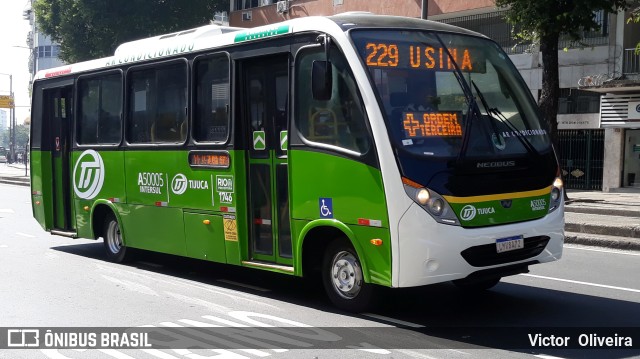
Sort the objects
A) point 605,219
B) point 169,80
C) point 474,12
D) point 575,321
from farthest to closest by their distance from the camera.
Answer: point 474,12 < point 605,219 < point 169,80 < point 575,321

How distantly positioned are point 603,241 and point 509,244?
7035mm

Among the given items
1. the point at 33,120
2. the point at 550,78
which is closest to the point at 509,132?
the point at 33,120

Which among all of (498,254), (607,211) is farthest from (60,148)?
(607,211)

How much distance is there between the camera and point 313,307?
27.5 feet

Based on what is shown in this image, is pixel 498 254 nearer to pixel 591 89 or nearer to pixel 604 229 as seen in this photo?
pixel 604 229

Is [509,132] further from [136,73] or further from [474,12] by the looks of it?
[474,12]

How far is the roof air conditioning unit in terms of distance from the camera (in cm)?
3303

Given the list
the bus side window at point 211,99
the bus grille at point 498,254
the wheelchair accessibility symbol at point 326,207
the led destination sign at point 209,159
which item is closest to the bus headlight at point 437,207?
the bus grille at point 498,254

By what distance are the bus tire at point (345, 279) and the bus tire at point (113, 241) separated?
4.88 m

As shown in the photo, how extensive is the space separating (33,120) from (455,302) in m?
8.64

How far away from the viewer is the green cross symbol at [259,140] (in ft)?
29.2

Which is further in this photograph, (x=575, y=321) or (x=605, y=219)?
(x=605, y=219)

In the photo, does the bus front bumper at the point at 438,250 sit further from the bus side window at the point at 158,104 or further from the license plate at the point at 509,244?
the bus side window at the point at 158,104

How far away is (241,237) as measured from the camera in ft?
29.9
